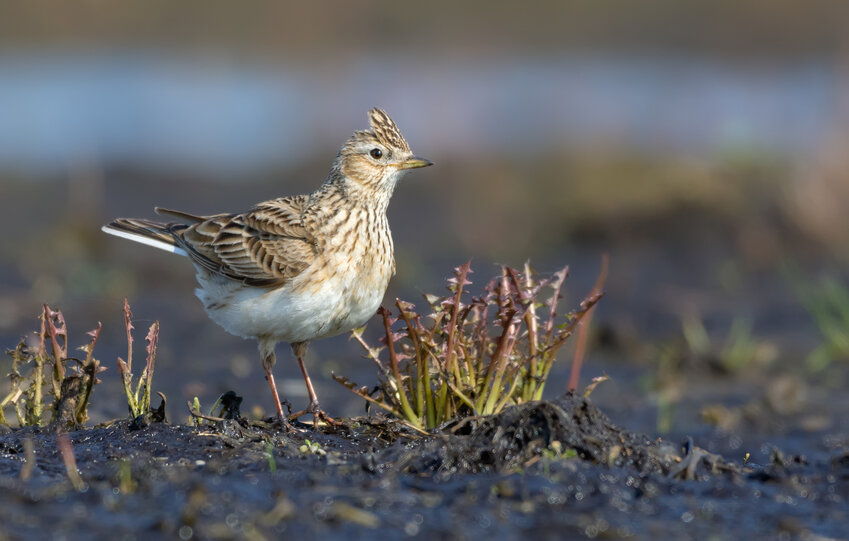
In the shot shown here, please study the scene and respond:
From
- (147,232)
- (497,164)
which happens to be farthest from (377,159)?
(497,164)

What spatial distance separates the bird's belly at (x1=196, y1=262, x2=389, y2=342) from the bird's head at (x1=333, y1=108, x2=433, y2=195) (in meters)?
0.68

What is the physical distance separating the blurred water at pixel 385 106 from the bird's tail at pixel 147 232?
33.0ft

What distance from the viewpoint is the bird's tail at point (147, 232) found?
6742mm

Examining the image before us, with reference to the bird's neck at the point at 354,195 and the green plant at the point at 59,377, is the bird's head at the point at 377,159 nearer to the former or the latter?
the bird's neck at the point at 354,195

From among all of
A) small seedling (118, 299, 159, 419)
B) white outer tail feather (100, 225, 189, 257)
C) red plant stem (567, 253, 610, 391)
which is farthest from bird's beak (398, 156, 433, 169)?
small seedling (118, 299, 159, 419)

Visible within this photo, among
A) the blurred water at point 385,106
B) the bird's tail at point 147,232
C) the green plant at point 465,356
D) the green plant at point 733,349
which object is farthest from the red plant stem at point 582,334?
the blurred water at point 385,106

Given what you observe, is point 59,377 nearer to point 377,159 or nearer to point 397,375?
point 397,375

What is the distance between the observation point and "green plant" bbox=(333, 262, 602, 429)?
520cm

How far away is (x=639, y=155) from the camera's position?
17.5 meters

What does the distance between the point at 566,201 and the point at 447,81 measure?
6788 millimetres

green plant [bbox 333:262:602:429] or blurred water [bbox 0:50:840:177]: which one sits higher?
blurred water [bbox 0:50:840:177]

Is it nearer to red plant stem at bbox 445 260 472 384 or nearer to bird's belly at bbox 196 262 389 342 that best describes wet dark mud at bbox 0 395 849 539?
red plant stem at bbox 445 260 472 384

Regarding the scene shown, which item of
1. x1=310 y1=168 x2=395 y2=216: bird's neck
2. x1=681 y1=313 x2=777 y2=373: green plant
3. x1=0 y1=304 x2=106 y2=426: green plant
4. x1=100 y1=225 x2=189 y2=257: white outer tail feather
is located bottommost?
x1=681 y1=313 x2=777 y2=373: green plant

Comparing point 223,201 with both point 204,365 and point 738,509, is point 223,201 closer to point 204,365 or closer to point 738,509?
point 204,365
